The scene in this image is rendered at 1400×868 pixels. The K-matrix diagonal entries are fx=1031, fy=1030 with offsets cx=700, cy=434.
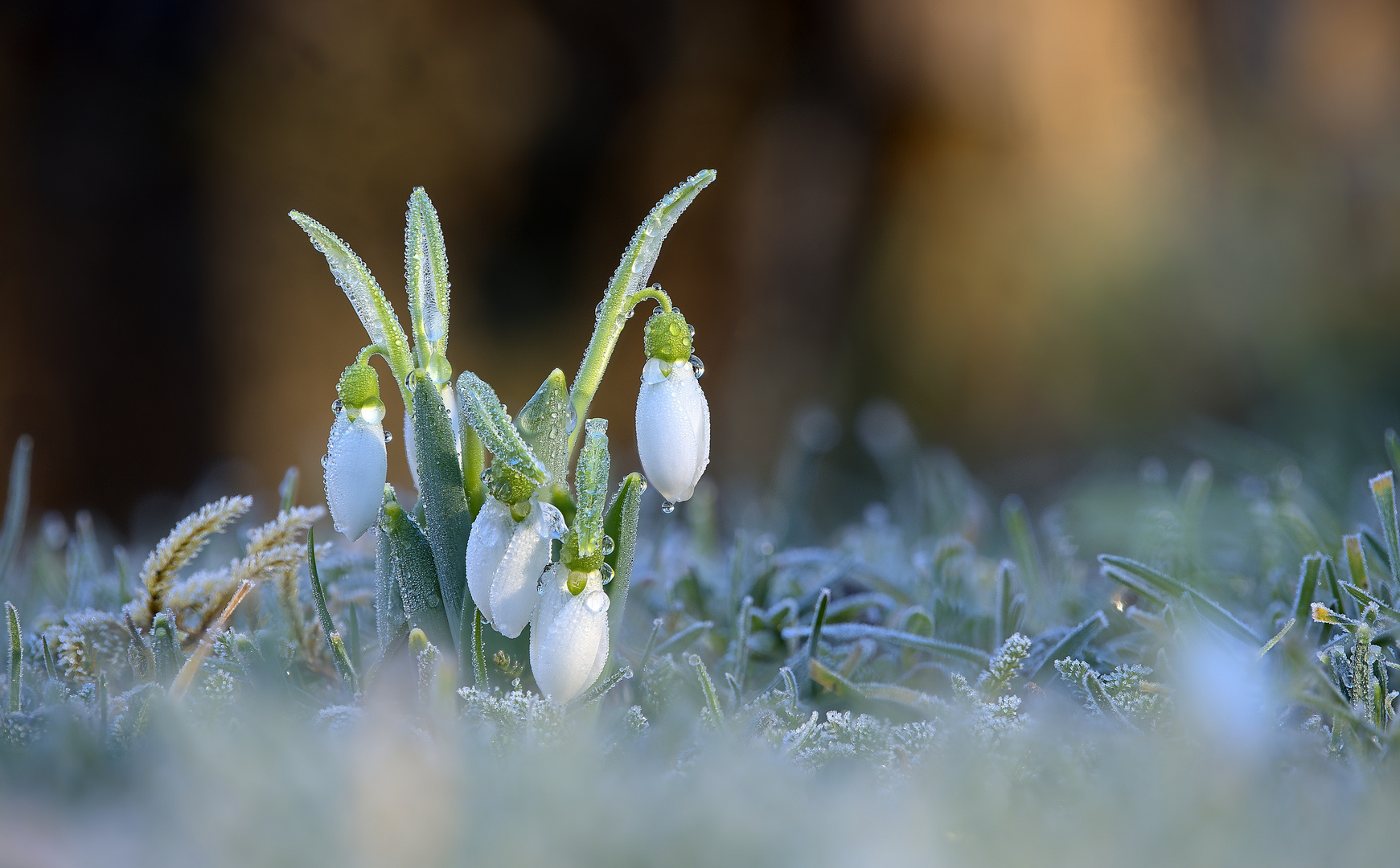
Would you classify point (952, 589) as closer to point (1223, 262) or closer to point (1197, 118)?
point (1223, 262)

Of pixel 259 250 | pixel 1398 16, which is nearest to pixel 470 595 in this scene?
pixel 259 250

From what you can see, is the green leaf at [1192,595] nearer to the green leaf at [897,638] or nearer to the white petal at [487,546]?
the green leaf at [897,638]

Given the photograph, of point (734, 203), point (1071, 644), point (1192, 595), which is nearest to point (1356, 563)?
point (1192, 595)

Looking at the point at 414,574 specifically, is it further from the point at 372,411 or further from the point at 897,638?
the point at 897,638

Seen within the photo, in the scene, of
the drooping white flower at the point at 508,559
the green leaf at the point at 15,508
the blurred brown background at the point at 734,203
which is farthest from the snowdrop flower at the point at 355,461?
the blurred brown background at the point at 734,203

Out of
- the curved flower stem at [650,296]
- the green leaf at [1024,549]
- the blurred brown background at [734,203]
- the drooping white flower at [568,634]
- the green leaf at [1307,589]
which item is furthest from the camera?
the blurred brown background at [734,203]

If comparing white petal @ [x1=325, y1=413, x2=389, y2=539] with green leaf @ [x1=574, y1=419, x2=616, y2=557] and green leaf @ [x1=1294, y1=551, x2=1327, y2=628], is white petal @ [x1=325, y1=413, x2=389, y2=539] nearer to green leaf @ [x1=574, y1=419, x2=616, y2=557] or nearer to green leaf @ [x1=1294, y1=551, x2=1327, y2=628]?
green leaf @ [x1=574, y1=419, x2=616, y2=557]
